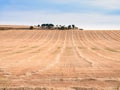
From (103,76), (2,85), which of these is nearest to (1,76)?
(2,85)

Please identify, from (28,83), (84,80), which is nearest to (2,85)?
(28,83)

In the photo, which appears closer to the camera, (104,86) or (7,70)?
(104,86)

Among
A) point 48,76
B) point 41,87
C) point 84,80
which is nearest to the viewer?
point 41,87

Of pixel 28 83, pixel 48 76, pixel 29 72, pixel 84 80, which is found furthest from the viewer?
pixel 29 72

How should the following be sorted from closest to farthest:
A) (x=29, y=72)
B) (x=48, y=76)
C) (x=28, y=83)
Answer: (x=28, y=83) < (x=48, y=76) < (x=29, y=72)

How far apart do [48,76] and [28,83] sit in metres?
1.68

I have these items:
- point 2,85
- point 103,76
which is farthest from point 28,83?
point 103,76

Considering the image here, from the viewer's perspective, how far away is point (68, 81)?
11.4 m

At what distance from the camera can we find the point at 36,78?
1207cm

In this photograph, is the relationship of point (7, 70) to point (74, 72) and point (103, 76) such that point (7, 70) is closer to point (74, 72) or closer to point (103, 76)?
point (74, 72)

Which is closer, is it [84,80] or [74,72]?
[84,80]

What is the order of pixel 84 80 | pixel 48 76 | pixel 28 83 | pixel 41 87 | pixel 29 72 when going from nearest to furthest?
pixel 41 87, pixel 28 83, pixel 84 80, pixel 48 76, pixel 29 72

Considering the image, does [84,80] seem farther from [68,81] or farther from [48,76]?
[48,76]

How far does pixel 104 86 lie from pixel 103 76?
2.07 m
